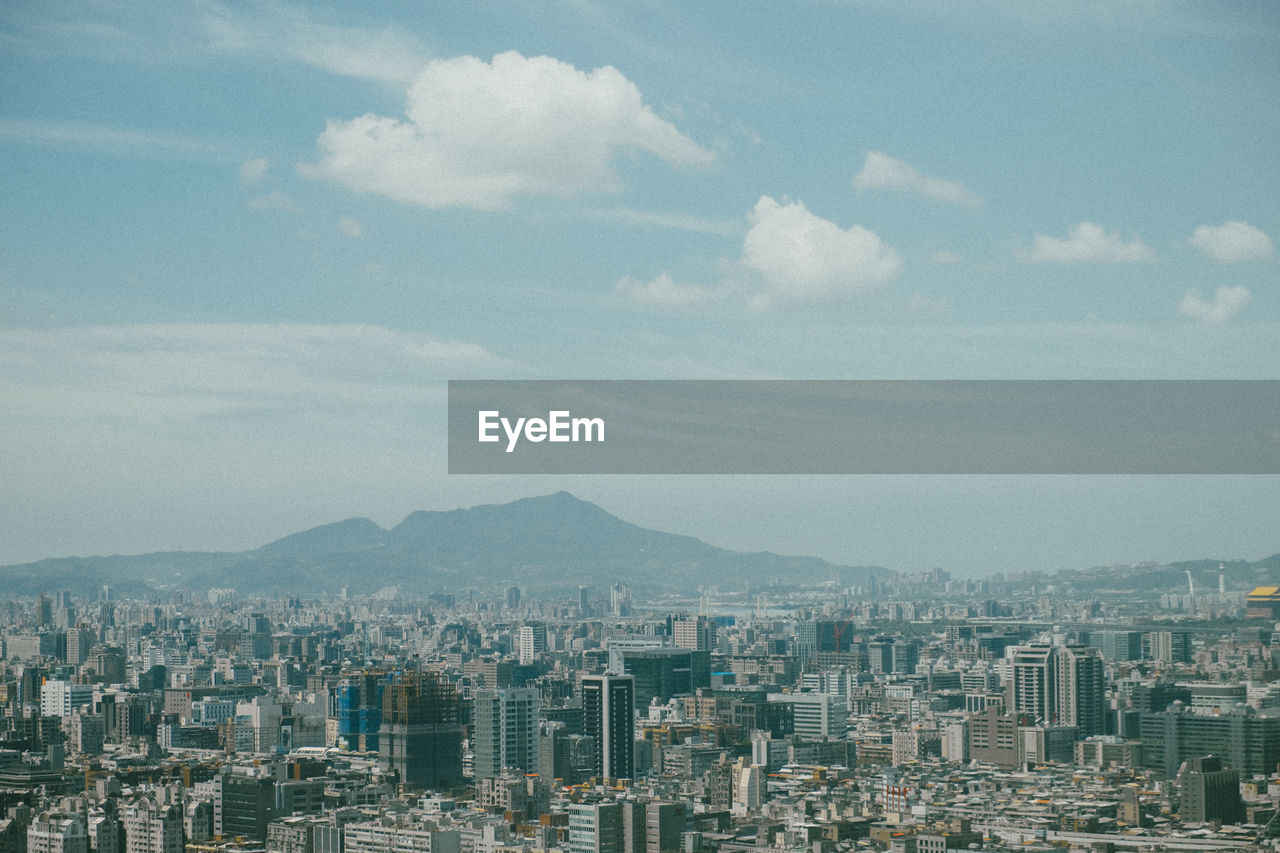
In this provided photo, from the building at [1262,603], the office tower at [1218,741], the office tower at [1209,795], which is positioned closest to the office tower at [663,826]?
the office tower at [1209,795]

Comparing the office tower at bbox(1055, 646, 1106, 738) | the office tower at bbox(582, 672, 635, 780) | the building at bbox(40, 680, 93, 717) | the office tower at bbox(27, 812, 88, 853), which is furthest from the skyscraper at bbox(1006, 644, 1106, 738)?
the building at bbox(40, 680, 93, 717)

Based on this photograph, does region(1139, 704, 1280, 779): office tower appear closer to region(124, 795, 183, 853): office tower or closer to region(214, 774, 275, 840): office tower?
region(214, 774, 275, 840): office tower

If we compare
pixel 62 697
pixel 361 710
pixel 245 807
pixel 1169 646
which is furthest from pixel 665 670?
pixel 245 807

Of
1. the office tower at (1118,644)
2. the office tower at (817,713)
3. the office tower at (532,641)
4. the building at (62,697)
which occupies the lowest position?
the office tower at (817,713)

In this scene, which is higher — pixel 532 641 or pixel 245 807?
pixel 532 641

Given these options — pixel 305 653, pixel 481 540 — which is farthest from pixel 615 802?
pixel 481 540

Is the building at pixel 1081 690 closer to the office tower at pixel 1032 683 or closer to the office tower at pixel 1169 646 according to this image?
the office tower at pixel 1032 683

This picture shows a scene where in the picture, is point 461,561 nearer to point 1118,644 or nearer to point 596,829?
point 1118,644
